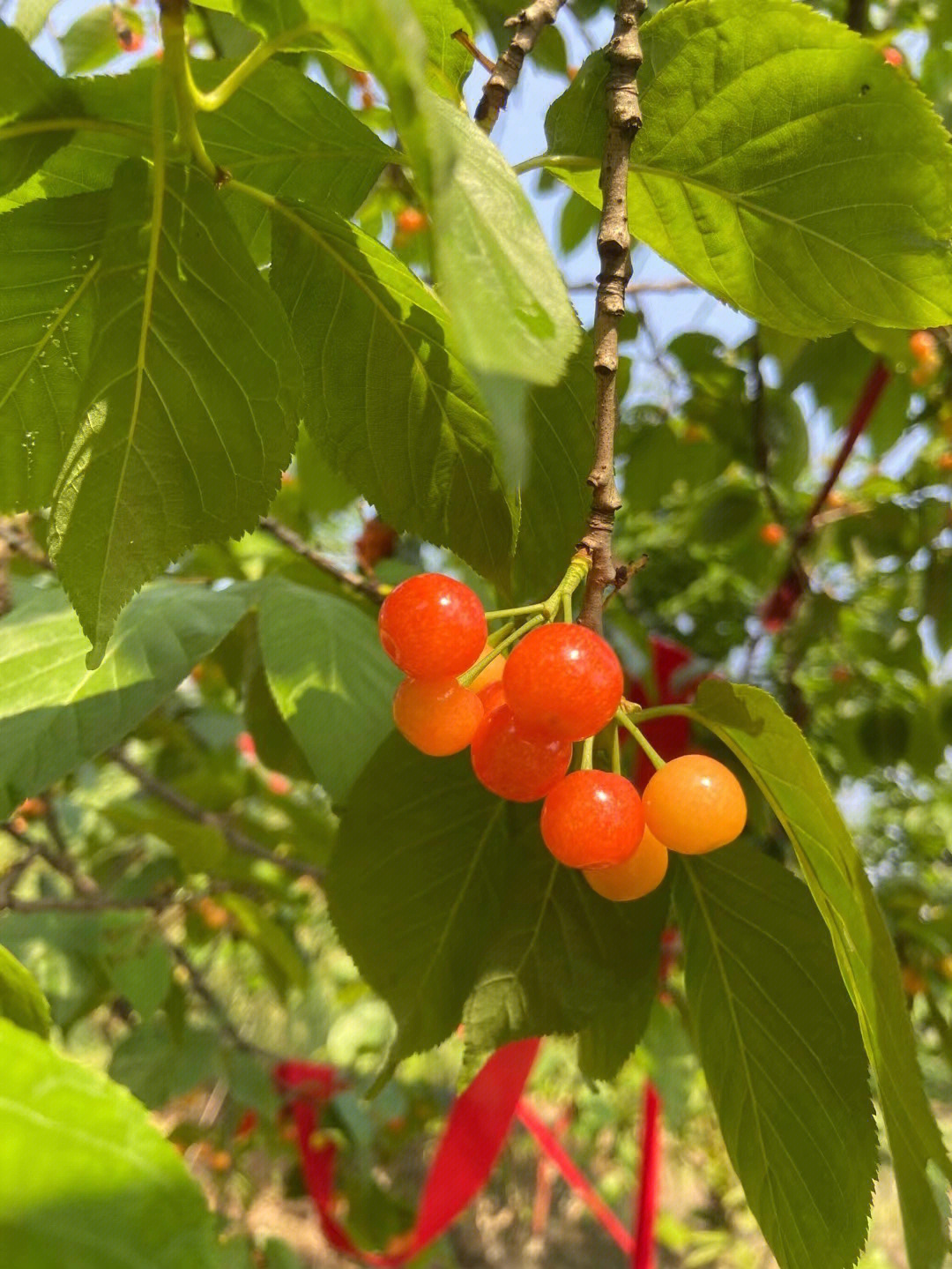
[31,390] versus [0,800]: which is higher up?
[31,390]

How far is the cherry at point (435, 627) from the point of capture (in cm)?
63

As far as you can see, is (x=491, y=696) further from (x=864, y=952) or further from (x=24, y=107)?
(x=24, y=107)

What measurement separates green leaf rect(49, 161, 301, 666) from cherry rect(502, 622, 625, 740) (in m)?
0.24

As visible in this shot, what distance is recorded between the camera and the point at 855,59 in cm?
70

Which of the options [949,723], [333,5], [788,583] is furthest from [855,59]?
[949,723]

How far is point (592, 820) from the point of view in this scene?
0.63 metres

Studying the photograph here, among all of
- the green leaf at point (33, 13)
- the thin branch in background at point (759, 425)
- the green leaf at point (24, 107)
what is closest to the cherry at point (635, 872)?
the green leaf at point (24, 107)

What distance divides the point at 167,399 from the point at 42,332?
0.10 meters

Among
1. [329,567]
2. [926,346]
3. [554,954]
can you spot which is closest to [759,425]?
[926,346]

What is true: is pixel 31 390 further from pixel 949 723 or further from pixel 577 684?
pixel 949 723

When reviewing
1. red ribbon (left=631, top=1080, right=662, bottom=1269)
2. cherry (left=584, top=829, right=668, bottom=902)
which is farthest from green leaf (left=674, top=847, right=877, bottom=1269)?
red ribbon (left=631, top=1080, right=662, bottom=1269)

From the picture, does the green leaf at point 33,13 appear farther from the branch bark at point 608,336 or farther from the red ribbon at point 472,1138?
the red ribbon at point 472,1138

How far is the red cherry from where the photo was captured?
628mm

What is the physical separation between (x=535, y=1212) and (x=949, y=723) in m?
3.32
